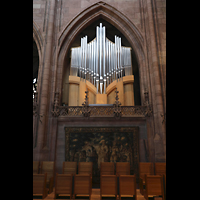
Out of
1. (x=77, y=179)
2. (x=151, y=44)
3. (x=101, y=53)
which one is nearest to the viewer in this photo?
(x=77, y=179)

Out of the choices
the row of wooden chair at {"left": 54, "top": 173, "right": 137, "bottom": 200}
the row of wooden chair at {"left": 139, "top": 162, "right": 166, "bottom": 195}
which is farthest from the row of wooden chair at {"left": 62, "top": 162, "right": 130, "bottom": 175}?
the row of wooden chair at {"left": 54, "top": 173, "right": 137, "bottom": 200}

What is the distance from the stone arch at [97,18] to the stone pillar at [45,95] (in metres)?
0.66

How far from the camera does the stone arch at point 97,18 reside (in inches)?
426

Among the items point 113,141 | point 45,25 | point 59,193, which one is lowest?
point 59,193

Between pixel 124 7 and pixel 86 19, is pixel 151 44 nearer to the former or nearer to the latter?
pixel 124 7

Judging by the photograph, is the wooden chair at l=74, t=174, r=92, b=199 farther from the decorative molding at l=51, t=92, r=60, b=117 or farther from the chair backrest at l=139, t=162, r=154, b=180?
the decorative molding at l=51, t=92, r=60, b=117

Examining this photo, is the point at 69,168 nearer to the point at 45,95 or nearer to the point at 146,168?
the point at 146,168

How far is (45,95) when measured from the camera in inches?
374

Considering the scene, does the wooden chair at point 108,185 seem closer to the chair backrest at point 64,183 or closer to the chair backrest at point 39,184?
the chair backrest at point 64,183

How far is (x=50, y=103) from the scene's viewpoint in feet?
32.0

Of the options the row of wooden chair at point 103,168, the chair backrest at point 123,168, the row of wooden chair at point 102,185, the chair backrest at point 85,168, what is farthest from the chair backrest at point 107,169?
the row of wooden chair at point 102,185

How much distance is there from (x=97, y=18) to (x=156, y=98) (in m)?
6.99
